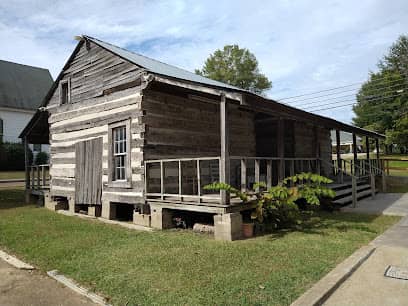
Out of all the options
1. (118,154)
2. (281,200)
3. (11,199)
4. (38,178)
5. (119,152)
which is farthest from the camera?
(11,199)

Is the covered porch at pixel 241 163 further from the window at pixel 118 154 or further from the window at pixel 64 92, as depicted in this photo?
the window at pixel 64 92

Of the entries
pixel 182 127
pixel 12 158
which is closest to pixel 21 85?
pixel 12 158

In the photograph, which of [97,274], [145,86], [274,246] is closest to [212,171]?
[145,86]

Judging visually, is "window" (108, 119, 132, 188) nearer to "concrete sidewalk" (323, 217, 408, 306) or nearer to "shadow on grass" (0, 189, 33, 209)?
"shadow on grass" (0, 189, 33, 209)

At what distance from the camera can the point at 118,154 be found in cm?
990

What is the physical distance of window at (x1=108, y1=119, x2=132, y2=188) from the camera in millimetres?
9727

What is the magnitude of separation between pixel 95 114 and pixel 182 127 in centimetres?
315

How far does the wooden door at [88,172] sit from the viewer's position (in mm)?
10594

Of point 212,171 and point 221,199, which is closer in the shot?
point 221,199

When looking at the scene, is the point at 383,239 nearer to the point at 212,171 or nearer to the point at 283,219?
the point at 283,219

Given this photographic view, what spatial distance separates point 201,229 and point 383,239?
389cm

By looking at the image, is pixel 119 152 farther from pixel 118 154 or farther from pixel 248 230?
pixel 248 230

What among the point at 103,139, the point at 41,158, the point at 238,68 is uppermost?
the point at 238,68

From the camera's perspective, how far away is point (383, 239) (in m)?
6.58
